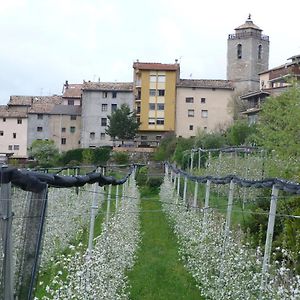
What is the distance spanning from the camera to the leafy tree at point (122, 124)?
5712 centimetres

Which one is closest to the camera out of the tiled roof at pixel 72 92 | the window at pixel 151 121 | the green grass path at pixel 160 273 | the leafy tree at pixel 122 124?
the green grass path at pixel 160 273

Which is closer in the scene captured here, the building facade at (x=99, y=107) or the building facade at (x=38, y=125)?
the building facade at (x=99, y=107)

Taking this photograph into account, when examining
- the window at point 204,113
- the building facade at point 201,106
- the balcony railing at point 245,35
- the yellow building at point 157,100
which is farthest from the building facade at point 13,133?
the balcony railing at point 245,35

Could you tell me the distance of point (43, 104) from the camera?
6850cm

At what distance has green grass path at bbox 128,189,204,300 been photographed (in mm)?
8711

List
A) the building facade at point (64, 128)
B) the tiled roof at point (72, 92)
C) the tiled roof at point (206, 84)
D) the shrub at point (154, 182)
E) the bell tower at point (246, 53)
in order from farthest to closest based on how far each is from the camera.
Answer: the bell tower at point (246, 53) < the tiled roof at point (72, 92) < the building facade at point (64, 128) < the tiled roof at point (206, 84) < the shrub at point (154, 182)

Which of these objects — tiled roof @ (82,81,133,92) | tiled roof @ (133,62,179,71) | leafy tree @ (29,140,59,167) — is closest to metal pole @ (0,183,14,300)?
leafy tree @ (29,140,59,167)

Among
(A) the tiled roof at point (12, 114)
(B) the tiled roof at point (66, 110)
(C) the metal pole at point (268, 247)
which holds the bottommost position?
(C) the metal pole at point (268, 247)

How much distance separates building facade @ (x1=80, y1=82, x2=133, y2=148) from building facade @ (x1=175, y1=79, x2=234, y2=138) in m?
5.02

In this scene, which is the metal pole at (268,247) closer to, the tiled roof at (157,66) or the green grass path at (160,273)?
the green grass path at (160,273)

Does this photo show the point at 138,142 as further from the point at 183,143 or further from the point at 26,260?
the point at 26,260

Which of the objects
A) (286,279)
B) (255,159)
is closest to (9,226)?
(286,279)

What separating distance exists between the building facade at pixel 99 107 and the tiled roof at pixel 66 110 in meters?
1.77

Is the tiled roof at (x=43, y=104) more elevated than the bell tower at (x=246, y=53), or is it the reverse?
the bell tower at (x=246, y=53)
